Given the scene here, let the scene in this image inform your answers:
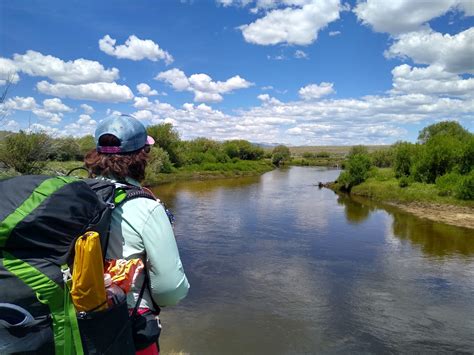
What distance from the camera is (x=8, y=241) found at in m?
1.83

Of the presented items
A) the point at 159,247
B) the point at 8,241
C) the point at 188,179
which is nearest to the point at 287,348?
the point at 159,247

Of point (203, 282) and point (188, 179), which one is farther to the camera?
point (188, 179)

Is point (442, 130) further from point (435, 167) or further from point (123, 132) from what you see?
point (123, 132)

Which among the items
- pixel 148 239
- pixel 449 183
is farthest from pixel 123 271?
pixel 449 183

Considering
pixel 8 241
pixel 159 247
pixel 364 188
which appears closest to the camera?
pixel 8 241

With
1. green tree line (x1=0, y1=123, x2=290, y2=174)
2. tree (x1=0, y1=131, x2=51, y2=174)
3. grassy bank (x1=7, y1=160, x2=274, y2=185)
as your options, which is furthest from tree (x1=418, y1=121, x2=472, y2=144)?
tree (x1=0, y1=131, x2=51, y2=174)

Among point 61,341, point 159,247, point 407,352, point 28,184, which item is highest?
point 28,184

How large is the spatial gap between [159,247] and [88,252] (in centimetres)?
51

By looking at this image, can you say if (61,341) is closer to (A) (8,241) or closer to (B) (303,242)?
(A) (8,241)

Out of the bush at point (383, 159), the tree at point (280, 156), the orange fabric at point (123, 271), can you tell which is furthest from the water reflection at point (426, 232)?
the tree at point (280, 156)

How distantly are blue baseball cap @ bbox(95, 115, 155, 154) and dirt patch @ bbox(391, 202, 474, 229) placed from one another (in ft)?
92.4

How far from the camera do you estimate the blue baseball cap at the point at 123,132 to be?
98.4 inches

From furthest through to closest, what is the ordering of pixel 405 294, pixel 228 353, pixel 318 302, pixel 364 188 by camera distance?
pixel 364 188 < pixel 405 294 < pixel 318 302 < pixel 228 353

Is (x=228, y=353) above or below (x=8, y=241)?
below
